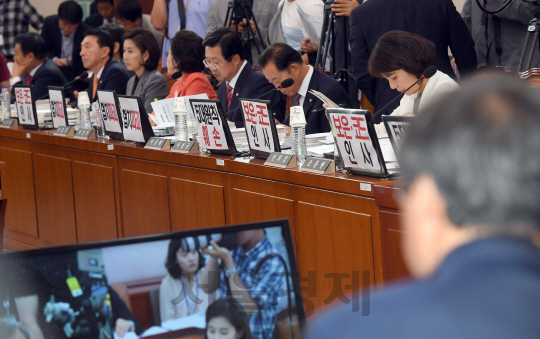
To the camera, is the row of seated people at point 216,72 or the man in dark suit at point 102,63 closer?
the row of seated people at point 216,72

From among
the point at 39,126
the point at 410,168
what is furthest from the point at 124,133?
the point at 410,168

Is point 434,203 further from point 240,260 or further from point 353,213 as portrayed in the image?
point 353,213

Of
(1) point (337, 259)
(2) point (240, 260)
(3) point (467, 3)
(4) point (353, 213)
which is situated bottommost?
(1) point (337, 259)

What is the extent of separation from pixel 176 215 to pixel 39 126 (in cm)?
151

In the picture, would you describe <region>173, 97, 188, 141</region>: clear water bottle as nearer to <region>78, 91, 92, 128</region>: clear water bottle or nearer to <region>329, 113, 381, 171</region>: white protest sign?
<region>78, 91, 92, 128</region>: clear water bottle

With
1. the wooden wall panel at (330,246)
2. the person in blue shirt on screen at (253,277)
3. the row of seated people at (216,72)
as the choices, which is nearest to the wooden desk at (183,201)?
the wooden wall panel at (330,246)

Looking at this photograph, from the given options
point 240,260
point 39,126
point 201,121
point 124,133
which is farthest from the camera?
point 39,126

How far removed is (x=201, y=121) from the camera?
8.45 feet

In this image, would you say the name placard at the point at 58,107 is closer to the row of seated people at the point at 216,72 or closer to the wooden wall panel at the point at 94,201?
the wooden wall panel at the point at 94,201

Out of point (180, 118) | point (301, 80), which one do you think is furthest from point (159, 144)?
point (301, 80)

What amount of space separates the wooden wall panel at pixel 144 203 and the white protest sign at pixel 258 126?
1.83ft

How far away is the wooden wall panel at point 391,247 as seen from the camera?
5.75ft

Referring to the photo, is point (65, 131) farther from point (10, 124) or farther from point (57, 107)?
point (10, 124)

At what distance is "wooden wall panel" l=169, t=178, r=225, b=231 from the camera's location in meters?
2.51
